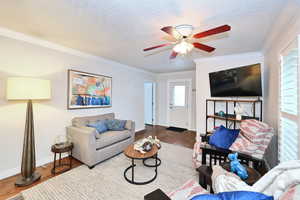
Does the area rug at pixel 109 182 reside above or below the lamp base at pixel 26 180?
below

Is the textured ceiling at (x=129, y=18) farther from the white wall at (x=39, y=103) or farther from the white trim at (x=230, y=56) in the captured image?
the white trim at (x=230, y=56)

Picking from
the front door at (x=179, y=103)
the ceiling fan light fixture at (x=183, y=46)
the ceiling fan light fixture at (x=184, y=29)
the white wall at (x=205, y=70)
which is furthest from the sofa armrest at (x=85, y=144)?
the front door at (x=179, y=103)

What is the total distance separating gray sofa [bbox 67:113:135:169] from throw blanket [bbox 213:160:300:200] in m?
1.98

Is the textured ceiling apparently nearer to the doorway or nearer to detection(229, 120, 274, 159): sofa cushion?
detection(229, 120, 274, 159): sofa cushion

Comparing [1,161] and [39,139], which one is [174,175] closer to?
[39,139]

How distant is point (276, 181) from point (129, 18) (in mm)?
2067

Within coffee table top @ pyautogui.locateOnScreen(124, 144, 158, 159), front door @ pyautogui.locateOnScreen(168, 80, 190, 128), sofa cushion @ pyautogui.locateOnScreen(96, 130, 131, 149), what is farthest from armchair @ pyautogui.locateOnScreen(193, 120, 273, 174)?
front door @ pyautogui.locateOnScreen(168, 80, 190, 128)

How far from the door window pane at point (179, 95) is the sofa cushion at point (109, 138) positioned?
280 centimetres

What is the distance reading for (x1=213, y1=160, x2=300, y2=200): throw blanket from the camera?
72 centimetres

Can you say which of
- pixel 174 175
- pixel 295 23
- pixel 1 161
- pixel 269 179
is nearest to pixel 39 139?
pixel 1 161

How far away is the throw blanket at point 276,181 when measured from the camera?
72 cm

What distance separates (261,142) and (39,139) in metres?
3.59

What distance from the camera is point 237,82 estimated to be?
2.72m

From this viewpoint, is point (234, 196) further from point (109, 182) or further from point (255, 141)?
point (109, 182)
